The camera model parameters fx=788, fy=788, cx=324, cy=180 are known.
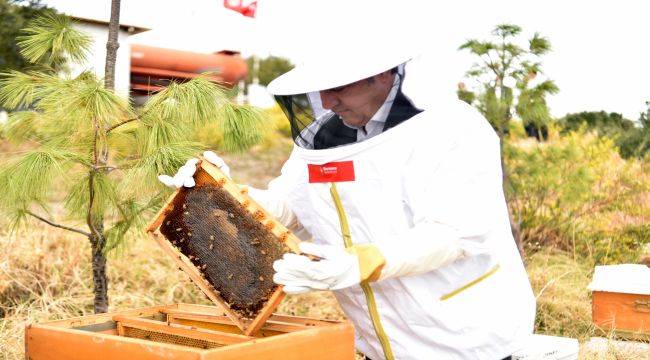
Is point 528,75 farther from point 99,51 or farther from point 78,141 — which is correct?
point 99,51

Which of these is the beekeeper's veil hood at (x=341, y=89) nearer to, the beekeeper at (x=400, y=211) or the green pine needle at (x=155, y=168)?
the beekeeper at (x=400, y=211)

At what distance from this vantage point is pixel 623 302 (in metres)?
3.91

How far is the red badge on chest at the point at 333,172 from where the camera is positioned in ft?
6.68

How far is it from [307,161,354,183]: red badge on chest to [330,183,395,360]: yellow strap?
0.03 meters

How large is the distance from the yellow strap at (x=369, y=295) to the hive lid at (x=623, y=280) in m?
2.03

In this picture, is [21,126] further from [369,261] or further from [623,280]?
[623,280]

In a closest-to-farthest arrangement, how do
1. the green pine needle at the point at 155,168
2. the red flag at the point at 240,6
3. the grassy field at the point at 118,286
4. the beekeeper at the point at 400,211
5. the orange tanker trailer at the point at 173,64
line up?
1. the beekeeper at the point at 400,211
2. the green pine needle at the point at 155,168
3. the grassy field at the point at 118,286
4. the red flag at the point at 240,6
5. the orange tanker trailer at the point at 173,64

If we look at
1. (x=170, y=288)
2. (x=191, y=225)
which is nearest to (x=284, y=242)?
(x=191, y=225)

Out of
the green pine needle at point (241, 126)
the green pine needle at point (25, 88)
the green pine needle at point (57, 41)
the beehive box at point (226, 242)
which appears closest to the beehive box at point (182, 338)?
the beehive box at point (226, 242)

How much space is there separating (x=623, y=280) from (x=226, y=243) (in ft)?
8.19

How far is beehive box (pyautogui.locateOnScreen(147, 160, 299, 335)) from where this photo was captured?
205cm

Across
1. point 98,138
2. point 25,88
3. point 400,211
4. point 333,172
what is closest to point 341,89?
point 333,172

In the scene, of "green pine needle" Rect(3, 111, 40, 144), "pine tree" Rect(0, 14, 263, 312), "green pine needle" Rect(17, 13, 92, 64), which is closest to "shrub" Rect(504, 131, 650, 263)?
"pine tree" Rect(0, 14, 263, 312)

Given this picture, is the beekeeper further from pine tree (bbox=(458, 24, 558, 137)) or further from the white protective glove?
pine tree (bbox=(458, 24, 558, 137))
